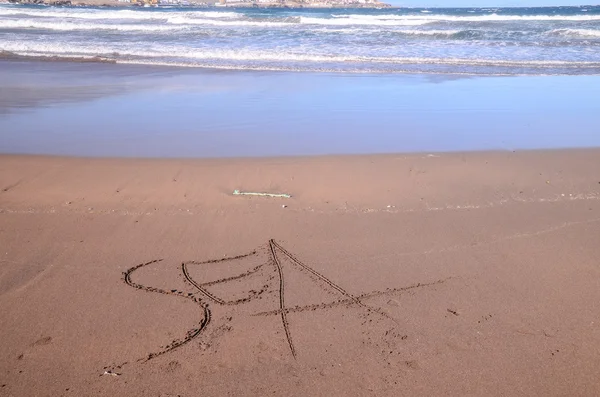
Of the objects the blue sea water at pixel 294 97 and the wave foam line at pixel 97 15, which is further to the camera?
the wave foam line at pixel 97 15

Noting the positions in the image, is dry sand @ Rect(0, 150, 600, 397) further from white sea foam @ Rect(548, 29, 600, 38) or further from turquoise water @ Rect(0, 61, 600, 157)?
white sea foam @ Rect(548, 29, 600, 38)

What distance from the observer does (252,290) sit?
148 inches

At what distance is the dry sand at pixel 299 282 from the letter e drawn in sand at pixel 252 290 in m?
0.01

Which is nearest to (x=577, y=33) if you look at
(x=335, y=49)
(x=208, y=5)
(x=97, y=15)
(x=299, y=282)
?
(x=335, y=49)

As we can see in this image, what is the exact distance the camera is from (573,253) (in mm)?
4309

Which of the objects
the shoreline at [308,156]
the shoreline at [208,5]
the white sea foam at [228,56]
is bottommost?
the shoreline at [308,156]

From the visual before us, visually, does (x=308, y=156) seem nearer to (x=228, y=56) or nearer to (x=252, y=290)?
(x=252, y=290)

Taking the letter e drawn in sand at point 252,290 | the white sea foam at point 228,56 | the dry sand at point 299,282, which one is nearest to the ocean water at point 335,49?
the white sea foam at point 228,56

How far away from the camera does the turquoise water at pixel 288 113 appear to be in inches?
288

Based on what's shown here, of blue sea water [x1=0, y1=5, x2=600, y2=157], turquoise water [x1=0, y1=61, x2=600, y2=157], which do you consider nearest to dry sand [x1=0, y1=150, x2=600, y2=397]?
turquoise water [x1=0, y1=61, x2=600, y2=157]

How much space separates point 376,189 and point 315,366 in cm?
299

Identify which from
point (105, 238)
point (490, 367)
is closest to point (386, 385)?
point (490, 367)

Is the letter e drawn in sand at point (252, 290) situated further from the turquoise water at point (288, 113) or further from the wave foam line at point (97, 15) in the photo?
the wave foam line at point (97, 15)

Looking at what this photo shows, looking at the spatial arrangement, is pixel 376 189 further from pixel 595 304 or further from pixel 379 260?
pixel 595 304
